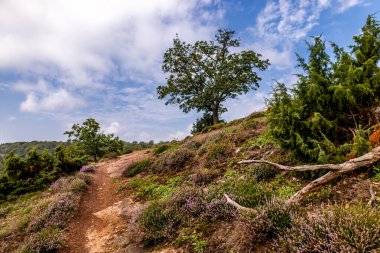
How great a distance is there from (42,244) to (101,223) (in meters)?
2.43

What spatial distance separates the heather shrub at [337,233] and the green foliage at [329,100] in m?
3.23

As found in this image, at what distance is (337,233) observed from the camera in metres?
3.60

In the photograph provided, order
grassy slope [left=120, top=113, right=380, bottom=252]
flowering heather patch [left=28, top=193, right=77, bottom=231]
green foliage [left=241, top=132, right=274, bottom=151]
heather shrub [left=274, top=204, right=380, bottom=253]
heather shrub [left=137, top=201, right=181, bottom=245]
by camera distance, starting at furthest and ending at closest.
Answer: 1. green foliage [left=241, top=132, right=274, bottom=151]
2. flowering heather patch [left=28, top=193, right=77, bottom=231]
3. heather shrub [left=137, top=201, right=181, bottom=245]
4. grassy slope [left=120, top=113, right=380, bottom=252]
5. heather shrub [left=274, top=204, right=380, bottom=253]

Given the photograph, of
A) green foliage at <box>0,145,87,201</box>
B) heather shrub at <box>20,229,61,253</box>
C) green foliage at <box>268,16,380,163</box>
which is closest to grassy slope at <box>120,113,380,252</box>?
green foliage at <box>268,16,380,163</box>

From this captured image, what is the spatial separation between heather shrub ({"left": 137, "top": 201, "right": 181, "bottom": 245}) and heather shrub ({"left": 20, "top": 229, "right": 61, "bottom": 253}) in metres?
2.86

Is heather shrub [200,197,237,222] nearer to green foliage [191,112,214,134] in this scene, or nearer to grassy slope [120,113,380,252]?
grassy slope [120,113,380,252]

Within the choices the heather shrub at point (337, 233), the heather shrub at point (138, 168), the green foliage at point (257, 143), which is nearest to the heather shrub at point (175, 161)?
the heather shrub at point (138, 168)

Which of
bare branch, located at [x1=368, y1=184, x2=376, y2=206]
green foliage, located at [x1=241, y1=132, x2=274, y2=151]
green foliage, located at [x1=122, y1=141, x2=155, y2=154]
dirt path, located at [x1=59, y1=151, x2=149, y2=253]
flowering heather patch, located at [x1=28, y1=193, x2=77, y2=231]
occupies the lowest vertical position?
dirt path, located at [x1=59, y1=151, x2=149, y2=253]

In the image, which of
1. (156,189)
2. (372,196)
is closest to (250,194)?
(372,196)

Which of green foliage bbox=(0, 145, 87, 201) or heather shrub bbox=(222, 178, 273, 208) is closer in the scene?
heather shrub bbox=(222, 178, 273, 208)

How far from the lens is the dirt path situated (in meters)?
7.82

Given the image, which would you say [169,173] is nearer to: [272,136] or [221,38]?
[272,136]

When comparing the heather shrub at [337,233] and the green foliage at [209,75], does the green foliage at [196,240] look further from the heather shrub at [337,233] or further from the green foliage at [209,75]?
the green foliage at [209,75]

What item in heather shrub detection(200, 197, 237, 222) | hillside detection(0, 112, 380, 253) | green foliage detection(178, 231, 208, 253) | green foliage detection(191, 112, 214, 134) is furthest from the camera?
green foliage detection(191, 112, 214, 134)
